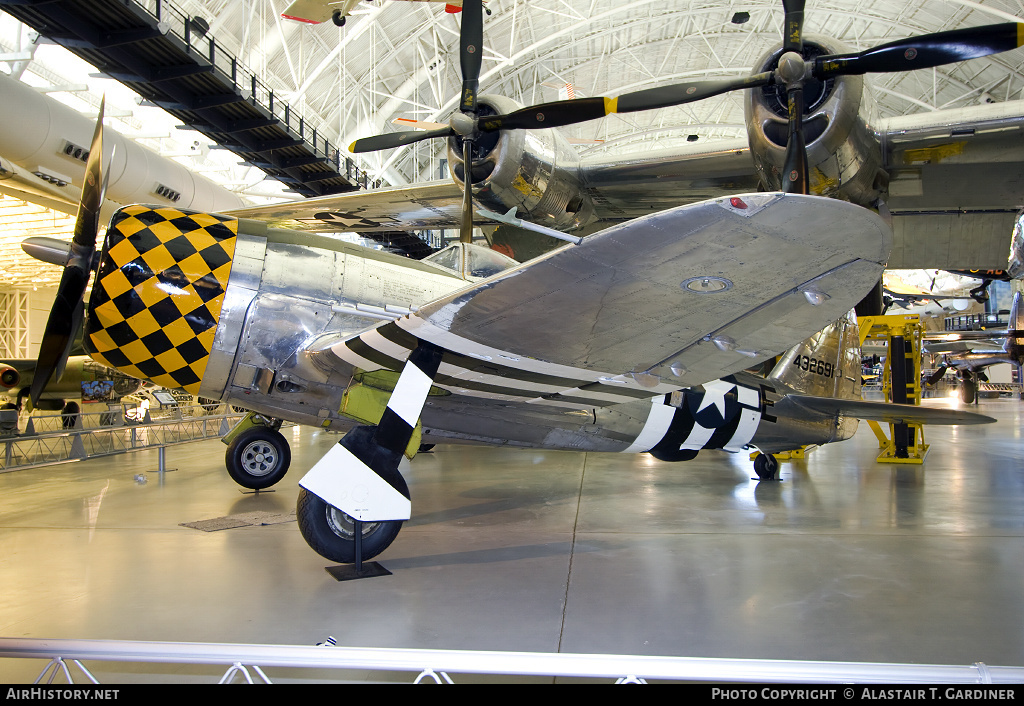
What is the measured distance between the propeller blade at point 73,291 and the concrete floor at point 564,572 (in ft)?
4.18

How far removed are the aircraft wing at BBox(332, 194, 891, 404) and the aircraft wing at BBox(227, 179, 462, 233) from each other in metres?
7.90

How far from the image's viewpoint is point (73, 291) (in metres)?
4.18

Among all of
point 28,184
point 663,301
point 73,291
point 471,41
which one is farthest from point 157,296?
point 28,184

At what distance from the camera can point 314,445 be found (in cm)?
1053

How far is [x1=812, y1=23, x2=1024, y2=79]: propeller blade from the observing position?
536 centimetres

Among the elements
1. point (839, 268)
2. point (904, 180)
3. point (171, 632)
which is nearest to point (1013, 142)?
point (904, 180)

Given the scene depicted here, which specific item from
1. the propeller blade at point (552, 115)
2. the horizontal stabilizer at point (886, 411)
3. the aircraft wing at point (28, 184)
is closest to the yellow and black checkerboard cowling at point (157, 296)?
the propeller blade at point (552, 115)

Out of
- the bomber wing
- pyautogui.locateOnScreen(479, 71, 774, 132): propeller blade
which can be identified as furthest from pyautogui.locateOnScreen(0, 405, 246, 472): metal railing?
pyautogui.locateOnScreen(479, 71, 774, 132): propeller blade

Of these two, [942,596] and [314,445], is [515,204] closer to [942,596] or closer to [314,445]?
[314,445]

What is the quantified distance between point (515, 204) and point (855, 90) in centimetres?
457

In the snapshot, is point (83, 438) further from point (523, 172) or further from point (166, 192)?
point (523, 172)

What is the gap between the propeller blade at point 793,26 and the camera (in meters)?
6.67

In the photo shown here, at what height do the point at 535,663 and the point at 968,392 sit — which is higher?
the point at 968,392

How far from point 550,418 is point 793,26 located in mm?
5275
